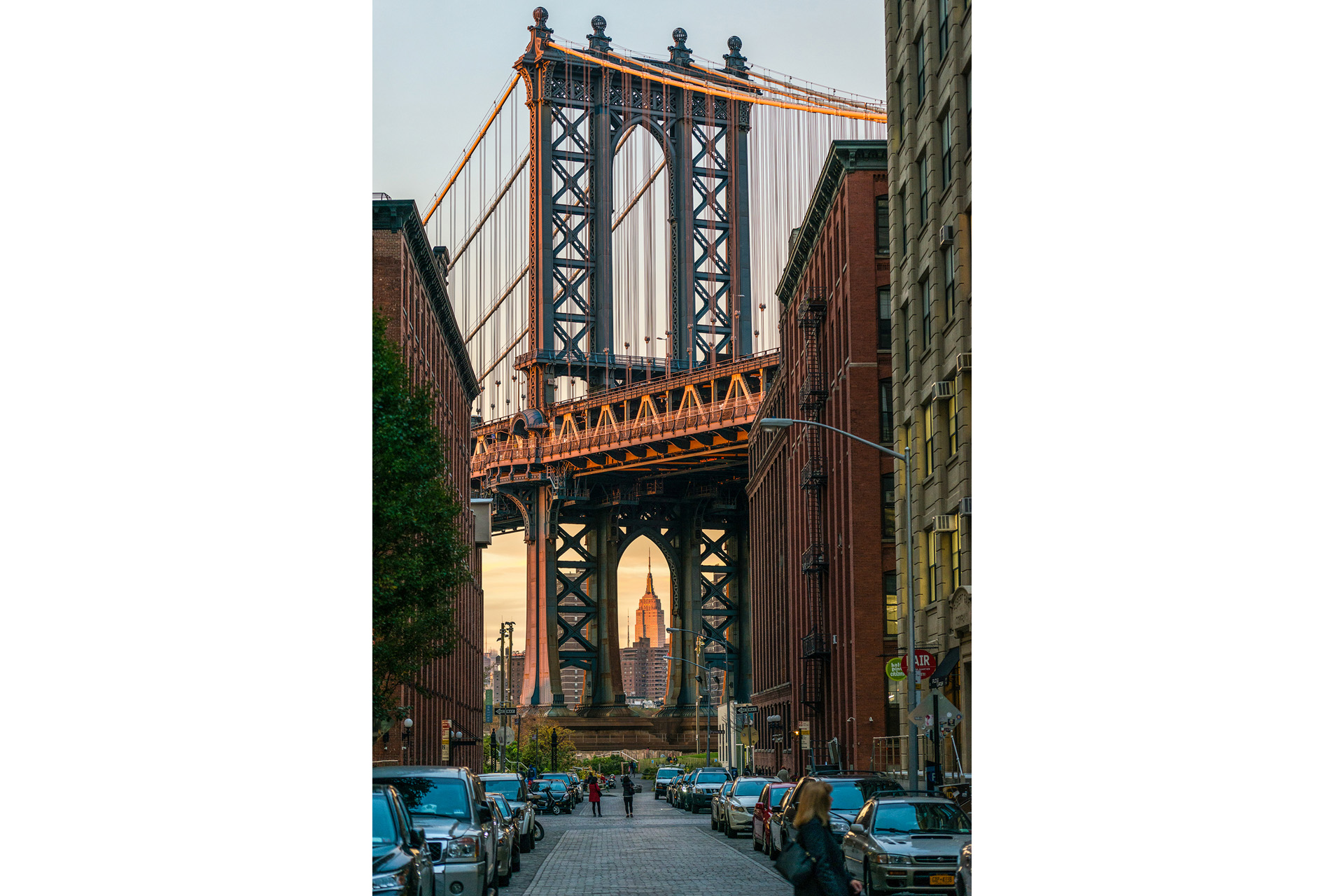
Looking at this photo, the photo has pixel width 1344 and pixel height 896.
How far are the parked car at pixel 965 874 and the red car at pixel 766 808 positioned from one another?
16.1 metres

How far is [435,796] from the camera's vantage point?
64.1ft

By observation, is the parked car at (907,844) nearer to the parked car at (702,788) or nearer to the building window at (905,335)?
the building window at (905,335)

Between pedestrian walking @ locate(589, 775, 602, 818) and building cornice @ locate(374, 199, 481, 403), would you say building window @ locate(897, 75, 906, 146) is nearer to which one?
building cornice @ locate(374, 199, 481, 403)

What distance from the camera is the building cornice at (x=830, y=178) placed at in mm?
56781

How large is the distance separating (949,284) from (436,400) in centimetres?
3403

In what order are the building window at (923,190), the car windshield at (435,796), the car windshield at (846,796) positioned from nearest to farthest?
the car windshield at (435,796), the car windshield at (846,796), the building window at (923,190)

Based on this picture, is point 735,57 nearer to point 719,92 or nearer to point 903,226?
point 719,92

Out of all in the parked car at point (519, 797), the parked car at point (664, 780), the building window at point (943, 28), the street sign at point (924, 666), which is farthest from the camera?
the parked car at point (664, 780)

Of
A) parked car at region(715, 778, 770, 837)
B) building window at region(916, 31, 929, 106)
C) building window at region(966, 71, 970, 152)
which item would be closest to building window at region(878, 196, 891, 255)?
building window at region(916, 31, 929, 106)

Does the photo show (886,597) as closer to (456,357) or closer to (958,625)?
(958,625)

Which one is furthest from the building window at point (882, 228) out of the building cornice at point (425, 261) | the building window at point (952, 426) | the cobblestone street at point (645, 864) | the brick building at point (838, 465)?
the cobblestone street at point (645, 864)

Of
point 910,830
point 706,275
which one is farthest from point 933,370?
point 706,275

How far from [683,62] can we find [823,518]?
249 ft

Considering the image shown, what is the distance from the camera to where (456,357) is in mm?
94312
